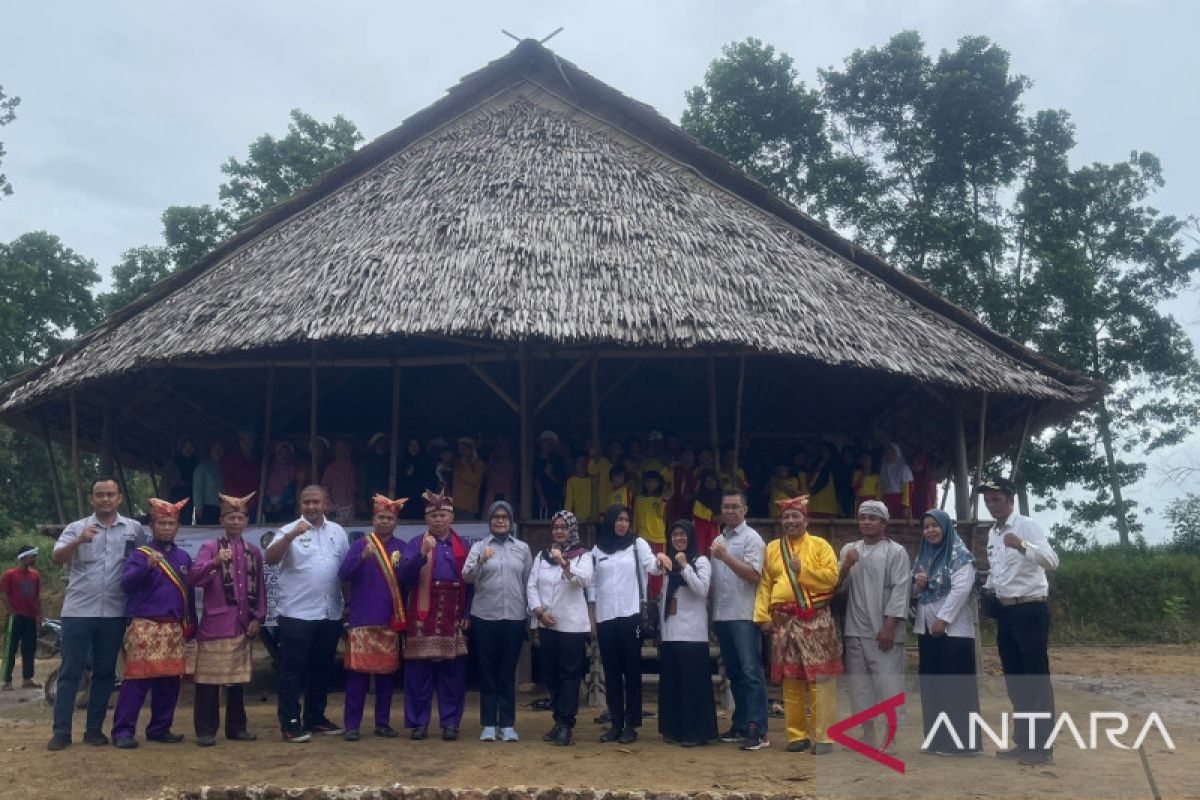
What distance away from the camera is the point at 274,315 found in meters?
8.95

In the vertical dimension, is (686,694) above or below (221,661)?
below

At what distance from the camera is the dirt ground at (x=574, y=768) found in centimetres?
545

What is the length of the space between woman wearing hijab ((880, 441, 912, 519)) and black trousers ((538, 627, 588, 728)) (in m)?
4.61

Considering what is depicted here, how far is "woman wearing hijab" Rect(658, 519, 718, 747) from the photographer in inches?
260

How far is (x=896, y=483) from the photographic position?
10.3m

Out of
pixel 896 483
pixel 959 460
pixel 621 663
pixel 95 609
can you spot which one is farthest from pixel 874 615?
pixel 95 609

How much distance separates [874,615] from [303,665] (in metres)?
3.76

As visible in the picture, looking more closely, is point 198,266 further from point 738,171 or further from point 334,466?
point 738,171

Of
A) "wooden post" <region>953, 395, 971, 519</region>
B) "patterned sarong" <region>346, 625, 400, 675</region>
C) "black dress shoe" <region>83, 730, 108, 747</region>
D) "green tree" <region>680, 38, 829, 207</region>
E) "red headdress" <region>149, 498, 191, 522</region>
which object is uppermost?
"green tree" <region>680, 38, 829, 207</region>

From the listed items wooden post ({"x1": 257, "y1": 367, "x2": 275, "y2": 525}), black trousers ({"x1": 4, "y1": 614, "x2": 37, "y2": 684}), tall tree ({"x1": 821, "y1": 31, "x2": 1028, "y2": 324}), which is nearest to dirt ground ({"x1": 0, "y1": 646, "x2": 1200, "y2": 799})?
wooden post ({"x1": 257, "y1": 367, "x2": 275, "y2": 525})

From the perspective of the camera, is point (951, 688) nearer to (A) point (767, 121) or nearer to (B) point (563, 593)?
(B) point (563, 593)

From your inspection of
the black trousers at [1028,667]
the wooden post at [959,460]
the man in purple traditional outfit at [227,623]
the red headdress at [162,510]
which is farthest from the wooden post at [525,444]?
the wooden post at [959,460]

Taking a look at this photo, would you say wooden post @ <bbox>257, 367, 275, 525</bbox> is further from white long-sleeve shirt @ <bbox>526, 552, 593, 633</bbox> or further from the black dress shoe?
white long-sleeve shirt @ <bbox>526, 552, 593, 633</bbox>

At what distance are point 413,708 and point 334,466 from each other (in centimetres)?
381
